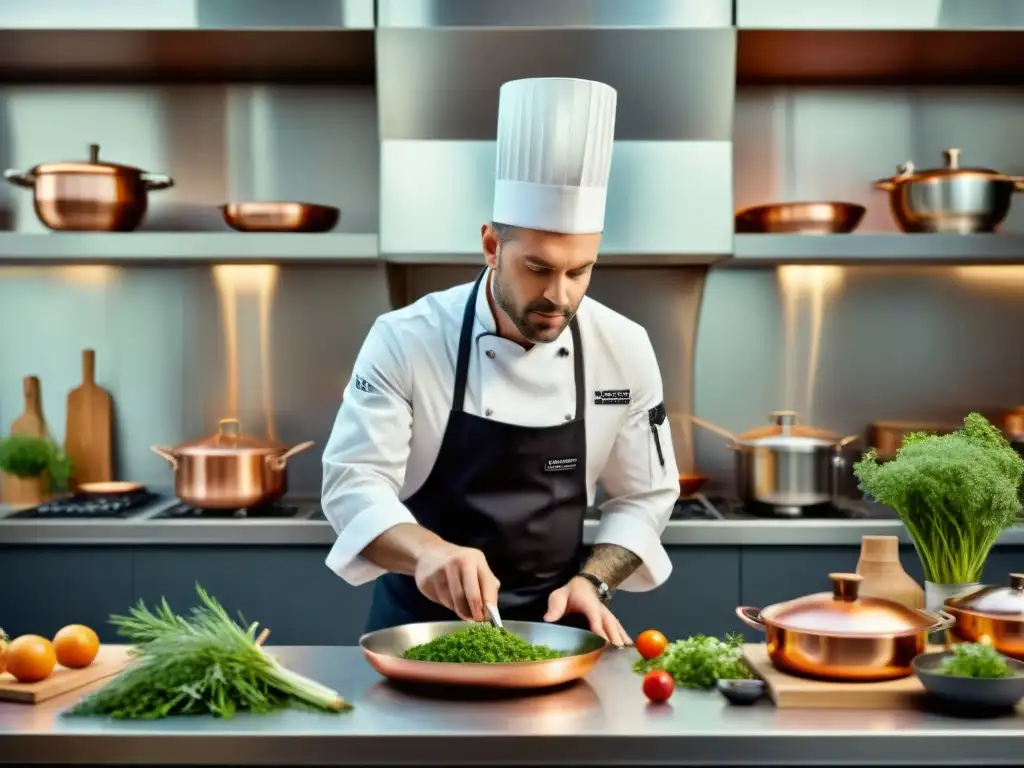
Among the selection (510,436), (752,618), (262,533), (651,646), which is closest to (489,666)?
(651,646)

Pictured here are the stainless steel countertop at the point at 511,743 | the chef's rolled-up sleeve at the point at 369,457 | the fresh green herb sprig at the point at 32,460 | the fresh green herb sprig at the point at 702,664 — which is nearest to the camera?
the stainless steel countertop at the point at 511,743

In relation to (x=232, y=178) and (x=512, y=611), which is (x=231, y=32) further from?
(x=512, y=611)

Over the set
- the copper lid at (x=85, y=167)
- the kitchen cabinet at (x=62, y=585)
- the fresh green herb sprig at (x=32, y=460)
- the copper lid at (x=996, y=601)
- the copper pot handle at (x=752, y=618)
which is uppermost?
the copper lid at (x=85, y=167)

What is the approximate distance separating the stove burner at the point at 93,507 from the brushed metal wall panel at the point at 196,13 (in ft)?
4.65

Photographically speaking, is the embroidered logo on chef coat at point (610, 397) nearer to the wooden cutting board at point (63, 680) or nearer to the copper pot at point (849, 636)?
the copper pot at point (849, 636)

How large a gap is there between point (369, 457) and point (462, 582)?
1.66 ft

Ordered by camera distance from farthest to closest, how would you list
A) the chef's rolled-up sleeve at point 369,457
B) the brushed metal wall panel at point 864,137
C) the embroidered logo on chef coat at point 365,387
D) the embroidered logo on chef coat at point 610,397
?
the brushed metal wall panel at point 864,137 < the embroidered logo on chef coat at point 610,397 < the embroidered logo on chef coat at point 365,387 < the chef's rolled-up sleeve at point 369,457

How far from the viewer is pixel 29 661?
63.2 inches

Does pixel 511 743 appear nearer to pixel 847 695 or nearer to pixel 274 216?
pixel 847 695

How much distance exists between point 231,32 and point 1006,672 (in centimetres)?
274

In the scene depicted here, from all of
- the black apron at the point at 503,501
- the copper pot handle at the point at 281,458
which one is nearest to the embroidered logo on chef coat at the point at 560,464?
the black apron at the point at 503,501

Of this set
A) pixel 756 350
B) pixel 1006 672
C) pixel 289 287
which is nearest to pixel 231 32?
pixel 289 287

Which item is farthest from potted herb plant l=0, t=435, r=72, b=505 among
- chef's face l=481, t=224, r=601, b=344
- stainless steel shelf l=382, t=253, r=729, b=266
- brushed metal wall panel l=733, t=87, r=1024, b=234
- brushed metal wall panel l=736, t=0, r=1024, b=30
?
brushed metal wall panel l=736, t=0, r=1024, b=30

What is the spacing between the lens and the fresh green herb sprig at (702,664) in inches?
65.2
